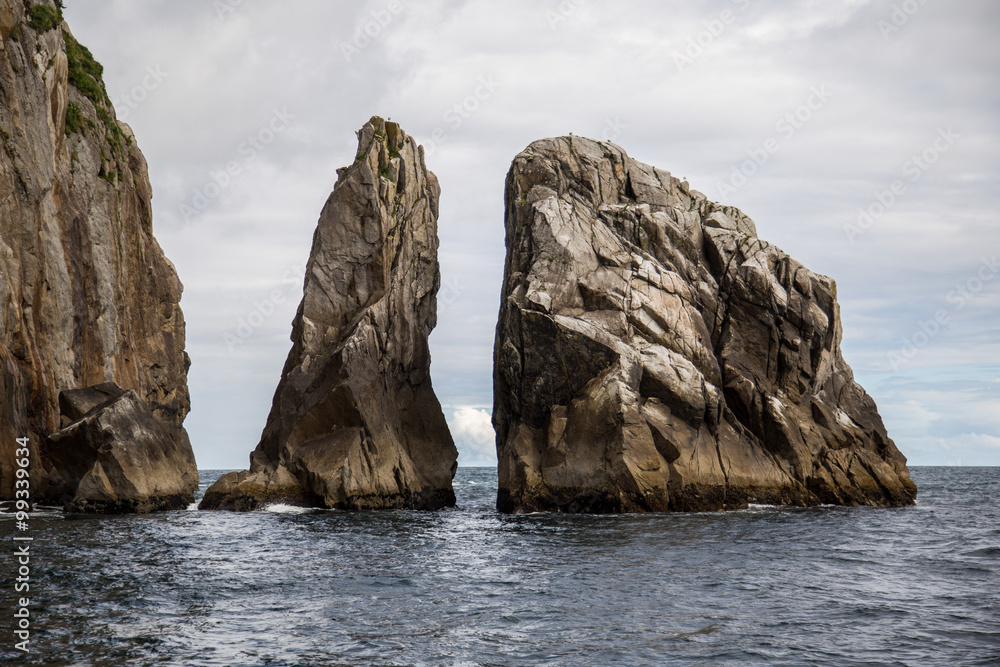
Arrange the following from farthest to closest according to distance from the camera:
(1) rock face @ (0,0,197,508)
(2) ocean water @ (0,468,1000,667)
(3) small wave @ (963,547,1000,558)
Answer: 1. (1) rock face @ (0,0,197,508)
2. (3) small wave @ (963,547,1000,558)
3. (2) ocean water @ (0,468,1000,667)

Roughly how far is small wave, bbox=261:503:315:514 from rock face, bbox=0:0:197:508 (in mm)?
4918

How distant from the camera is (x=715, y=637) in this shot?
18.7m

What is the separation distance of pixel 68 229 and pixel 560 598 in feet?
140

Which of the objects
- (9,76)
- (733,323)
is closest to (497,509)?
(733,323)

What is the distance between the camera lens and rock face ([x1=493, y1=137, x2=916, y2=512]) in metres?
46.6

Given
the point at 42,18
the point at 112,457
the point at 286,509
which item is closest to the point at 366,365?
the point at 286,509

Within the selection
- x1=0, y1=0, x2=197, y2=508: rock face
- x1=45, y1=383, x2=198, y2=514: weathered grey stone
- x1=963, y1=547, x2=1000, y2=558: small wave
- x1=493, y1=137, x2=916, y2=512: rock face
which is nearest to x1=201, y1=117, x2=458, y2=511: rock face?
x1=45, y1=383, x2=198, y2=514: weathered grey stone

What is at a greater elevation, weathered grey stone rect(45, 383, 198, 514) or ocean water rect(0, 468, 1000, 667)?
weathered grey stone rect(45, 383, 198, 514)

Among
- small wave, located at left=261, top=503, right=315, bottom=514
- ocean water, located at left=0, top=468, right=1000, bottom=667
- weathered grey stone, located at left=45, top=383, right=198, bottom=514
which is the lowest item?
ocean water, located at left=0, top=468, right=1000, bottom=667

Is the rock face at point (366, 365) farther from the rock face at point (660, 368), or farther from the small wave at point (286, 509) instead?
the rock face at point (660, 368)

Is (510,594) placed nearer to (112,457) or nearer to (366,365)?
(112,457)

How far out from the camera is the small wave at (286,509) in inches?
1879

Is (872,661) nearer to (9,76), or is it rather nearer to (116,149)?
(9,76)

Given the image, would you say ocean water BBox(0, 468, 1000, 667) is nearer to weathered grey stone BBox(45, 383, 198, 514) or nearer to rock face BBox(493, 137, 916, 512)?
weathered grey stone BBox(45, 383, 198, 514)
